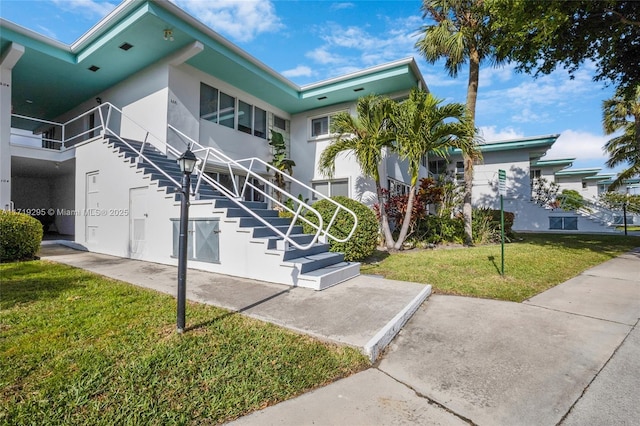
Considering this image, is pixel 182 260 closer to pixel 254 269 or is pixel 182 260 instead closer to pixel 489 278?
pixel 254 269

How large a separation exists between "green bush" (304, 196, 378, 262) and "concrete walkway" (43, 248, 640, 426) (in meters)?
1.22

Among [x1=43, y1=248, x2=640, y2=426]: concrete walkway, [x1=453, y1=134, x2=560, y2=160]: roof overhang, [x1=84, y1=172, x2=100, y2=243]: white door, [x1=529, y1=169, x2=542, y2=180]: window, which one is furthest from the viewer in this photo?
[x1=529, y1=169, x2=542, y2=180]: window

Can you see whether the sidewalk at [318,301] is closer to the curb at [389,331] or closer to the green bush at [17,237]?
the curb at [389,331]

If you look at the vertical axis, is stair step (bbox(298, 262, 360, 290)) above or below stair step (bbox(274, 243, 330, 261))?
below

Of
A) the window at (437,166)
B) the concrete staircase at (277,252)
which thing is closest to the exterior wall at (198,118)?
the concrete staircase at (277,252)

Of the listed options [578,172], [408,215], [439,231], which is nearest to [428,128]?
[408,215]

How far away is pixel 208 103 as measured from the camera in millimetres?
10422

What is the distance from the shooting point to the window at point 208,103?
10.2m

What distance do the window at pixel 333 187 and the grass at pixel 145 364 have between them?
8552mm

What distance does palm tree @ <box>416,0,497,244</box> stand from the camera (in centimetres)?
1010

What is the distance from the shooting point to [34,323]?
132 inches

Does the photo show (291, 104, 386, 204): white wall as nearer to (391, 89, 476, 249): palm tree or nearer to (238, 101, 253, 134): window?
(238, 101, 253, 134): window

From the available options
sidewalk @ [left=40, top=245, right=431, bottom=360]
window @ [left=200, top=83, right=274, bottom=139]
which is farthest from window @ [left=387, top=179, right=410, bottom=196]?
sidewalk @ [left=40, top=245, right=431, bottom=360]

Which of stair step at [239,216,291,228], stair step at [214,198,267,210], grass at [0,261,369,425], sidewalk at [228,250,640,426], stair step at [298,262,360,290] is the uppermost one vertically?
stair step at [214,198,267,210]
